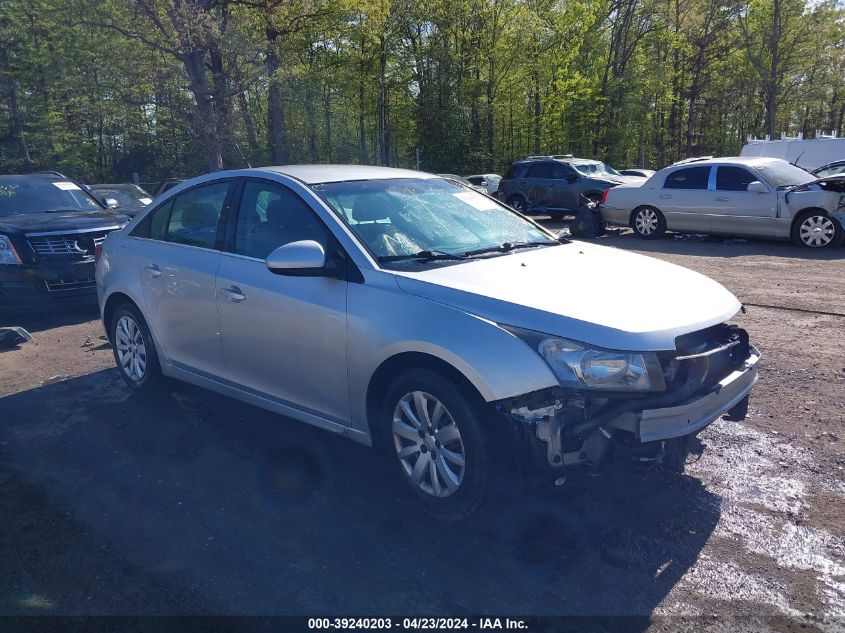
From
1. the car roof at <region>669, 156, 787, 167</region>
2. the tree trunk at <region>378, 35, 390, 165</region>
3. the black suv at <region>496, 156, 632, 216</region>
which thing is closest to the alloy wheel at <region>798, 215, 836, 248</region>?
the car roof at <region>669, 156, 787, 167</region>

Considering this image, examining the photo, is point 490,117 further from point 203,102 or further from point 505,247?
point 505,247

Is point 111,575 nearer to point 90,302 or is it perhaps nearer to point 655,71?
point 90,302

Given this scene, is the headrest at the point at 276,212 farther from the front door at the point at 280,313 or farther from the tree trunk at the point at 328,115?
the tree trunk at the point at 328,115

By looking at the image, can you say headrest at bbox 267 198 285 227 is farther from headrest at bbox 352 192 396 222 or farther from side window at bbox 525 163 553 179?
side window at bbox 525 163 553 179

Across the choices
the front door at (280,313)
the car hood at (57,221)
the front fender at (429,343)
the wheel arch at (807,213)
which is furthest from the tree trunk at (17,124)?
the front fender at (429,343)

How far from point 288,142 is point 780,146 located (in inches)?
734

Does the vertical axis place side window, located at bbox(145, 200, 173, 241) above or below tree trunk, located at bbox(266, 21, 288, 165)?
below

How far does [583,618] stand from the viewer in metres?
2.84

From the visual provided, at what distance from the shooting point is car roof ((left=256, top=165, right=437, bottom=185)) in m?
4.55

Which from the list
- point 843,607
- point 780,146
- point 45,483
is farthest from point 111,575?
point 780,146

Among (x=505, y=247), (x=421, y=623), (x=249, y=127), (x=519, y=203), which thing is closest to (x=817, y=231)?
(x=519, y=203)

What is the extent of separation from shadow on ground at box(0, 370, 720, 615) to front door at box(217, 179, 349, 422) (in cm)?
49

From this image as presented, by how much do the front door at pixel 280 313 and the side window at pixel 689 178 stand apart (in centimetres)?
1148

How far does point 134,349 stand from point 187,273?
1140 mm
